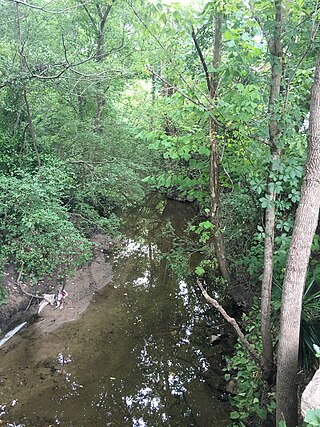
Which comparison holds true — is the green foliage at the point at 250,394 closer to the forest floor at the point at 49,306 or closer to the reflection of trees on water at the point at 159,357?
the reflection of trees on water at the point at 159,357

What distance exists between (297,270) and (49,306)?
198 inches

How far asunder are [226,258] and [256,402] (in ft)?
9.00

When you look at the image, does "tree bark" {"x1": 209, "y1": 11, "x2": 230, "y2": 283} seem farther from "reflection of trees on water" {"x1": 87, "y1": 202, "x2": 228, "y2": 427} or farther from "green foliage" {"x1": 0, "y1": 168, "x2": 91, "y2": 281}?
"green foliage" {"x1": 0, "y1": 168, "x2": 91, "y2": 281}

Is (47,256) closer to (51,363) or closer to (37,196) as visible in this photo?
(37,196)

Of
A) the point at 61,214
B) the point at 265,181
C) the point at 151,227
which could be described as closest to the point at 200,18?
the point at 265,181

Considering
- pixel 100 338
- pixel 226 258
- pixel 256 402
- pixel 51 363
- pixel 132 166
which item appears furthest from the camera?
pixel 132 166

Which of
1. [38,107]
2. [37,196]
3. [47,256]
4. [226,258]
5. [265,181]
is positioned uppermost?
[38,107]

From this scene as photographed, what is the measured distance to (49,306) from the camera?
6.53 metres

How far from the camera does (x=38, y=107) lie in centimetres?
771

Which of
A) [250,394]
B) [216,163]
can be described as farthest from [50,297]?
[250,394]

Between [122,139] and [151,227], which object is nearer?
[122,139]

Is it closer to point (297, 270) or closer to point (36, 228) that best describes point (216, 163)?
point (297, 270)

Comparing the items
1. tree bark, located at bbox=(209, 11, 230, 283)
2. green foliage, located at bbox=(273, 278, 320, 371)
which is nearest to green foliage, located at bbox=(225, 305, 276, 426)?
green foliage, located at bbox=(273, 278, 320, 371)

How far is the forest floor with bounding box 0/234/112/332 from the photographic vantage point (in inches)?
238
